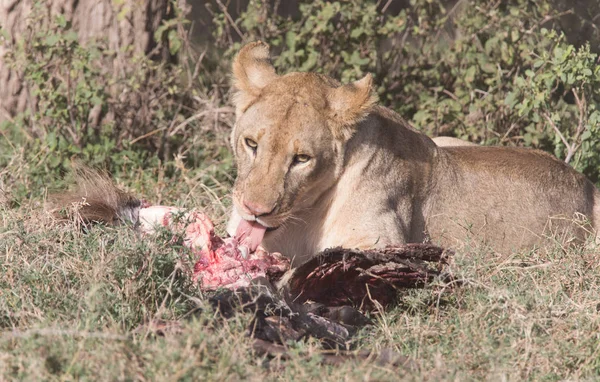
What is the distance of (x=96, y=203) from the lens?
4941mm

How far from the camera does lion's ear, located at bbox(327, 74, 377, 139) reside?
4.86 metres

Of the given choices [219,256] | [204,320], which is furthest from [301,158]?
[204,320]

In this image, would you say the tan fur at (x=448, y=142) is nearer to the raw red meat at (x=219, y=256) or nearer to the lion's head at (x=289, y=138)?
the lion's head at (x=289, y=138)

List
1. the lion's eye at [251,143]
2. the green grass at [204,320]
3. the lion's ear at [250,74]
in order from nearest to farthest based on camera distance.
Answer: the green grass at [204,320], the lion's eye at [251,143], the lion's ear at [250,74]

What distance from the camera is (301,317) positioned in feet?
12.9

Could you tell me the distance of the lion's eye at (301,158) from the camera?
4.68m

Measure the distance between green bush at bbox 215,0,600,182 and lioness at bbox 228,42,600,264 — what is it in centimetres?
124

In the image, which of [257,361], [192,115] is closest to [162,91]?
[192,115]

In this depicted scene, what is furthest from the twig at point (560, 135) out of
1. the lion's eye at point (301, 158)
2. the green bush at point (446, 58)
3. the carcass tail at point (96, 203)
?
the carcass tail at point (96, 203)

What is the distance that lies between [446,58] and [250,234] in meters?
3.23

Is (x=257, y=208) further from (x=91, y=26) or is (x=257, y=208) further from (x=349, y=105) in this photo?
(x=91, y=26)

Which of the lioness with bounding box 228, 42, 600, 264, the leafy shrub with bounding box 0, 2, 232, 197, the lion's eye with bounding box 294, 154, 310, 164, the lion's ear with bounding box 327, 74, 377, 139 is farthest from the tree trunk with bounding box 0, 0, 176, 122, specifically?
the lion's eye with bounding box 294, 154, 310, 164

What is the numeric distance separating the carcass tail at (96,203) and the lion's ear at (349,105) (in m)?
1.17

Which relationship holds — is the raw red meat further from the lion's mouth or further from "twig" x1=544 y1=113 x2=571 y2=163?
"twig" x1=544 y1=113 x2=571 y2=163
